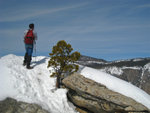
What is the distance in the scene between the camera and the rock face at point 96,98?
13598mm

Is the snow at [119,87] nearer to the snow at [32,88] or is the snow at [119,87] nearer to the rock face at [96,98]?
the rock face at [96,98]

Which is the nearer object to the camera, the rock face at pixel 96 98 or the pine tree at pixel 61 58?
the rock face at pixel 96 98

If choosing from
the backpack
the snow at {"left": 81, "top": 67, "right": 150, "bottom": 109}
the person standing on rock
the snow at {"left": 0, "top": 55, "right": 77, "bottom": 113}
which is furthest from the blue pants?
the snow at {"left": 81, "top": 67, "right": 150, "bottom": 109}

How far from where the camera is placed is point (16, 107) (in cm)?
1205

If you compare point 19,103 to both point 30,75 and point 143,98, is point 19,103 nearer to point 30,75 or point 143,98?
point 30,75

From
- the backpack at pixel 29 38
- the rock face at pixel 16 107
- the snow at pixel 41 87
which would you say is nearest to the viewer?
the rock face at pixel 16 107

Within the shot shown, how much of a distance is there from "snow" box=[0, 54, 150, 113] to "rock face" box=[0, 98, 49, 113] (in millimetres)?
414

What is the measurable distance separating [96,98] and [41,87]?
16.3ft

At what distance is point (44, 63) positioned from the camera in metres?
19.4

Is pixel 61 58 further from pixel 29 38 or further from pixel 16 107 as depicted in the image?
pixel 16 107

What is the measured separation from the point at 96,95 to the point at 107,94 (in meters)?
0.93

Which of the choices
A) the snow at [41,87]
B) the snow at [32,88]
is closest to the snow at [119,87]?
the snow at [41,87]

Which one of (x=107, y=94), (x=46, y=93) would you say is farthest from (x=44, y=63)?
(x=107, y=94)

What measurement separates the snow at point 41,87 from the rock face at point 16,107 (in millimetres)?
414
